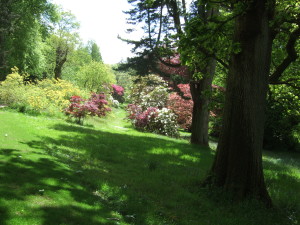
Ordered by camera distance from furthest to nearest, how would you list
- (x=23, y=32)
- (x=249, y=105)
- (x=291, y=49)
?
(x=23, y=32) → (x=291, y=49) → (x=249, y=105)

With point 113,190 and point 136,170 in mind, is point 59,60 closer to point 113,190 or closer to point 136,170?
point 136,170

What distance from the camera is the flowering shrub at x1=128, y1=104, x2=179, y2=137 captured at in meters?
18.8

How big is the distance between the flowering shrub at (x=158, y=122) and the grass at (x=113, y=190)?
9635 millimetres

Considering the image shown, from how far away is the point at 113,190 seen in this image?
17.6ft

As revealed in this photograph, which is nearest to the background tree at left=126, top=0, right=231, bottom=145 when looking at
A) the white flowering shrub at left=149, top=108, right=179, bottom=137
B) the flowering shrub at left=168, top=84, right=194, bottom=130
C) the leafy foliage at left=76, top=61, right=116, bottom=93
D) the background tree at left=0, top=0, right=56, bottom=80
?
the white flowering shrub at left=149, top=108, right=179, bottom=137

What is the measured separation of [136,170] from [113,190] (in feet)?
6.44

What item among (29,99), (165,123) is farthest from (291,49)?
(29,99)

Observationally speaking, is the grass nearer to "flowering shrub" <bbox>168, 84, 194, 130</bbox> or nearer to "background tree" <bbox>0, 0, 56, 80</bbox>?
"flowering shrub" <bbox>168, 84, 194, 130</bbox>

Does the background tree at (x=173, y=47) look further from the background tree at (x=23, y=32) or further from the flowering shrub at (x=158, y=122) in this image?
the background tree at (x=23, y=32)

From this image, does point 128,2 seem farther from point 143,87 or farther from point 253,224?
point 143,87

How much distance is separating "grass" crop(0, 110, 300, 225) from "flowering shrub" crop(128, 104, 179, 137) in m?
9.64

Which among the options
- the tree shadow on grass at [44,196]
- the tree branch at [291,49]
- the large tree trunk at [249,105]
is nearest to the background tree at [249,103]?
the large tree trunk at [249,105]

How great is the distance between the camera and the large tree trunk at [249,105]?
5.71 metres

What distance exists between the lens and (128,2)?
15156 millimetres
